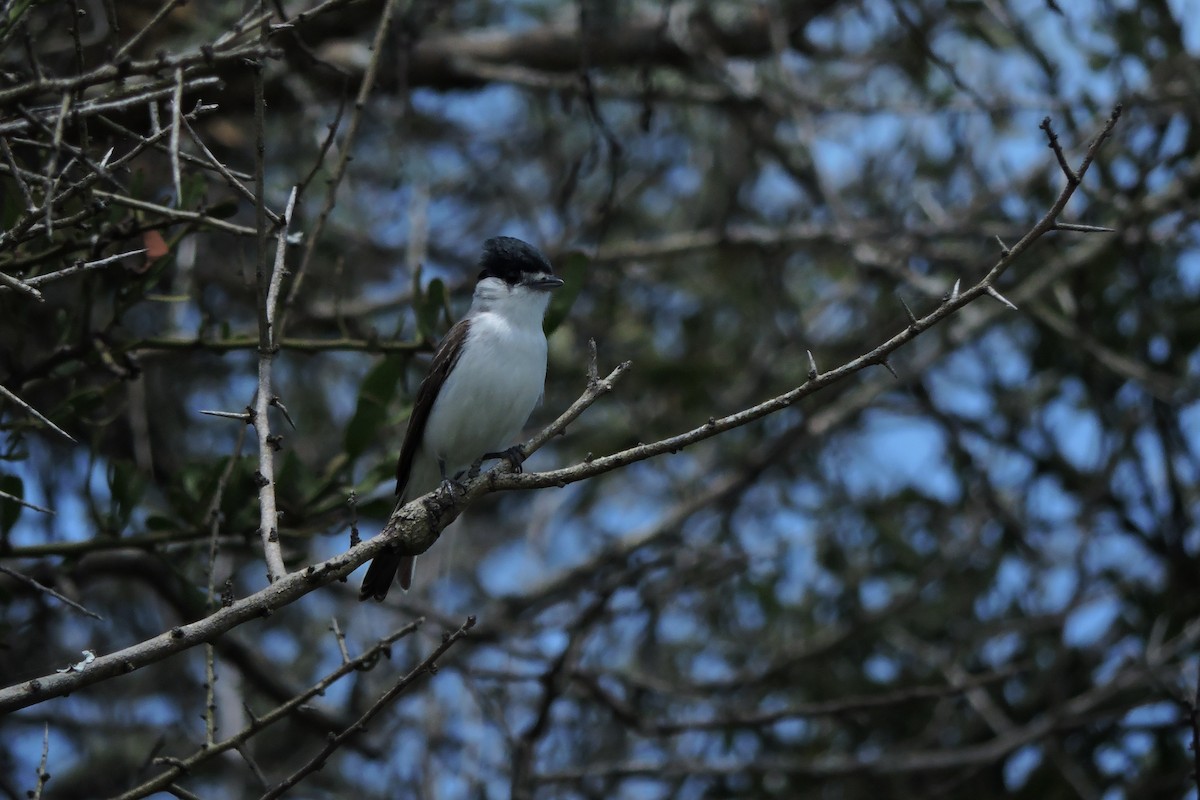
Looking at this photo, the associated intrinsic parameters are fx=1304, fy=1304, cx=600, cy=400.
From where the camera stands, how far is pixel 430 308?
4.00 m

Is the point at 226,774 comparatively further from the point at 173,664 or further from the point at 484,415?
the point at 484,415

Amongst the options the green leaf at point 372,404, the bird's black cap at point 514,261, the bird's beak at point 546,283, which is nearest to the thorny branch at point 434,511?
the green leaf at point 372,404

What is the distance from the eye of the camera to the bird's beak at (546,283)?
4.60 meters

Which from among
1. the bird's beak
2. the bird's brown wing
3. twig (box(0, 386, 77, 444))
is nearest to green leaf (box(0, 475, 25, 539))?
twig (box(0, 386, 77, 444))

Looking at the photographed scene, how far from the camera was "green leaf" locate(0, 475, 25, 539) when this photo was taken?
10.8 ft

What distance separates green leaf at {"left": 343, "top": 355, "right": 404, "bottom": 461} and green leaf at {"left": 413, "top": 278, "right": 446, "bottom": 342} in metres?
0.20

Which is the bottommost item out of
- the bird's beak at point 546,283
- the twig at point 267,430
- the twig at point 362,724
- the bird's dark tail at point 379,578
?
the twig at point 362,724

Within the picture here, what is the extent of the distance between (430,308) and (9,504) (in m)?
1.32

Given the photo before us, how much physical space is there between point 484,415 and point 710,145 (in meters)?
3.30

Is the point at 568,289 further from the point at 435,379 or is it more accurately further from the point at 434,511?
the point at 434,511

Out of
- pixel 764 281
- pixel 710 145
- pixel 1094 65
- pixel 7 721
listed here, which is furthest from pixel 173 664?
pixel 1094 65

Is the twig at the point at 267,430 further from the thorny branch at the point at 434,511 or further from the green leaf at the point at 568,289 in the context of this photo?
the green leaf at the point at 568,289

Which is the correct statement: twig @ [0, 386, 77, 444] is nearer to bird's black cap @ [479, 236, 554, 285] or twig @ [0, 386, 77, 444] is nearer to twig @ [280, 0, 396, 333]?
Result: twig @ [280, 0, 396, 333]

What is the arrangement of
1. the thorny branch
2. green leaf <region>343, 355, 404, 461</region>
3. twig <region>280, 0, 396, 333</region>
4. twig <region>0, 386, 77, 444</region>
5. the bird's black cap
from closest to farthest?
the thorny branch < twig <region>0, 386, 77, 444</region> < twig <region>280, 0, 396, 333</region> < green leaf <region>343, 355, 404, 461</region> < the bird's black cap
